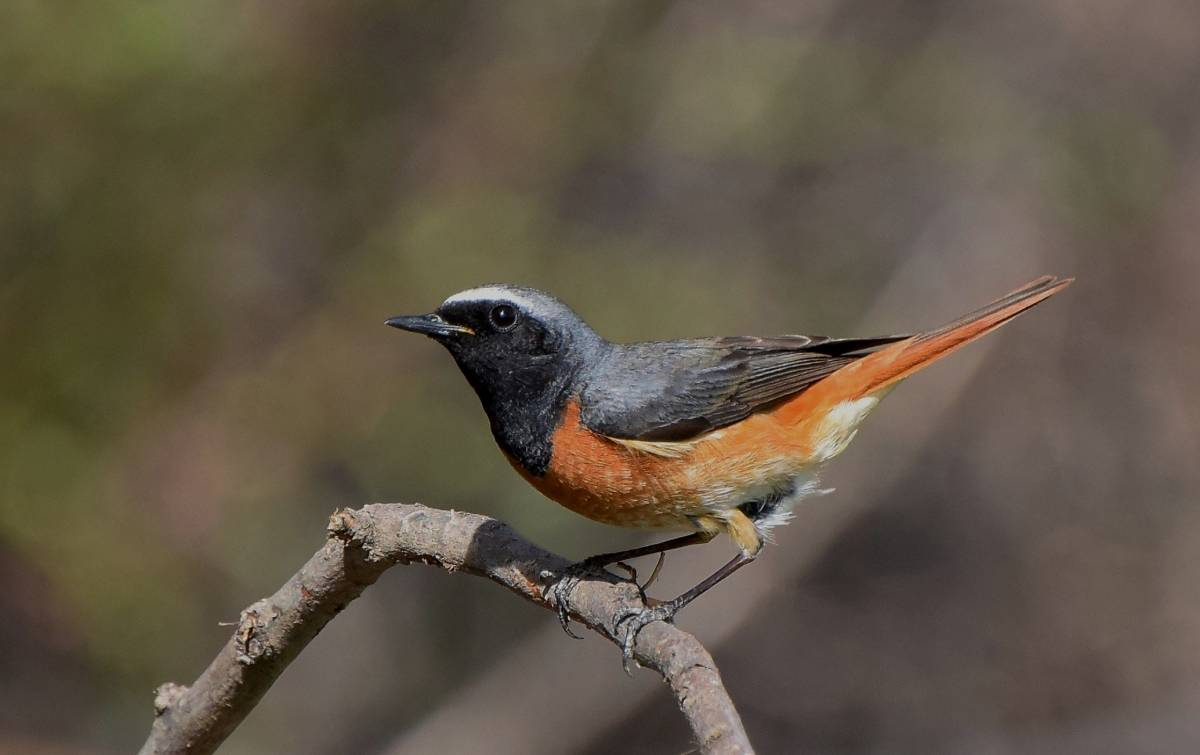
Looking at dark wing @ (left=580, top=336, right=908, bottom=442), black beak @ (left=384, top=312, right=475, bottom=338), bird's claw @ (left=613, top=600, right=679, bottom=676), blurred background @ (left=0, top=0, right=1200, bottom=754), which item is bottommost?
bird's claw @ (left=613, top=600, right=679, bottom=676)

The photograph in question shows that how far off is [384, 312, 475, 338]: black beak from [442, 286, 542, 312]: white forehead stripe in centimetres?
7

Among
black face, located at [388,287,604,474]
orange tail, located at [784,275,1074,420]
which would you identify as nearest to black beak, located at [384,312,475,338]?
black face, located at [388,287,604,474]

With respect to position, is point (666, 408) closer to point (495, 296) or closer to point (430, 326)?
point (495, 296)

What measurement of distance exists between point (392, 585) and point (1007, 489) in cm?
449

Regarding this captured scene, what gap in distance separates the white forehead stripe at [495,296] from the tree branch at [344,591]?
0.96m

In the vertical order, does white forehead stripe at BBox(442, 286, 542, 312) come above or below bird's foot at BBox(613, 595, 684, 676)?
above

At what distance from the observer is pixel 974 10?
9.35m

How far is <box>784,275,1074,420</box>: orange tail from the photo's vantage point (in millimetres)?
4688

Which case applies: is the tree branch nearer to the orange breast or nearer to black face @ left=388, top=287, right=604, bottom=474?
the orange breast

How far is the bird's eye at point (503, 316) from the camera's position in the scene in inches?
179

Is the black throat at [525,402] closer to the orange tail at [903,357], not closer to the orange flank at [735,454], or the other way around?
the orange flank at [735,454]

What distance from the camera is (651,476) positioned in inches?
173

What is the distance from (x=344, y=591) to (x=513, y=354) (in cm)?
121

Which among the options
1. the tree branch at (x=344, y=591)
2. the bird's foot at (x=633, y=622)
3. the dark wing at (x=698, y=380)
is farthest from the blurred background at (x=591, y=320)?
the bird's foot at (x=633, y=622)
